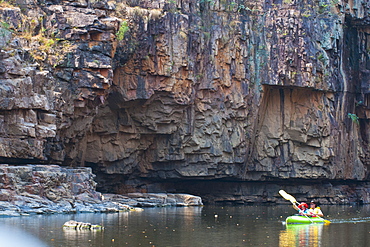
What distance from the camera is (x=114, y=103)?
54.1m

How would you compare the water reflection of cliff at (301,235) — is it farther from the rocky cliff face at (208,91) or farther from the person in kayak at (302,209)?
the rocky cliff face at (208,91)

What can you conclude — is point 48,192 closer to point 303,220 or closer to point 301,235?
point 303,220

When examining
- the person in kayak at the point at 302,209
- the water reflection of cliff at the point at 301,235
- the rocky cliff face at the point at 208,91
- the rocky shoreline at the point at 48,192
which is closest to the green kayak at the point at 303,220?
the water reflection of cliff at the point at 301,235

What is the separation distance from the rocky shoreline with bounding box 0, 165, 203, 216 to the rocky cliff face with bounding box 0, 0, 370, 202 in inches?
185

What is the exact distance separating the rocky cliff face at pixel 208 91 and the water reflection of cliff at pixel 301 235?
19420mm

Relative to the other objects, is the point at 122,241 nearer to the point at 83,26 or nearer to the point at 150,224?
the point at 150,224

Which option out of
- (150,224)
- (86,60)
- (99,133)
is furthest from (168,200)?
(150,224)

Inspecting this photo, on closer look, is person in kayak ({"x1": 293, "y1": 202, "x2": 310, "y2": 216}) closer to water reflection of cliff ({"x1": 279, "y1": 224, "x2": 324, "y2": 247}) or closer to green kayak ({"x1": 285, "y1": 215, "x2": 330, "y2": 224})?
green kayak ({"x1": 285, "y1": 215, "x2": 330, "y2": 224})

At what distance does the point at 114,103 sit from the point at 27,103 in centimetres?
1107

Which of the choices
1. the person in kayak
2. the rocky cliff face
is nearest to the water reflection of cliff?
the person in kayak

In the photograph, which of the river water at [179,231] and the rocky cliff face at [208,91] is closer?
the river water at [179,231]

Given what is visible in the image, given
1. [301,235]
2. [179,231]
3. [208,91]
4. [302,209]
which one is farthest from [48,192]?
[208,91]

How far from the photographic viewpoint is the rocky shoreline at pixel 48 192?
39156 millimetres

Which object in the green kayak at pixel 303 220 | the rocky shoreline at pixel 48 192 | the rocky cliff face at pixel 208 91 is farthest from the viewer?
the rocky cliff face at pixel 208 91
